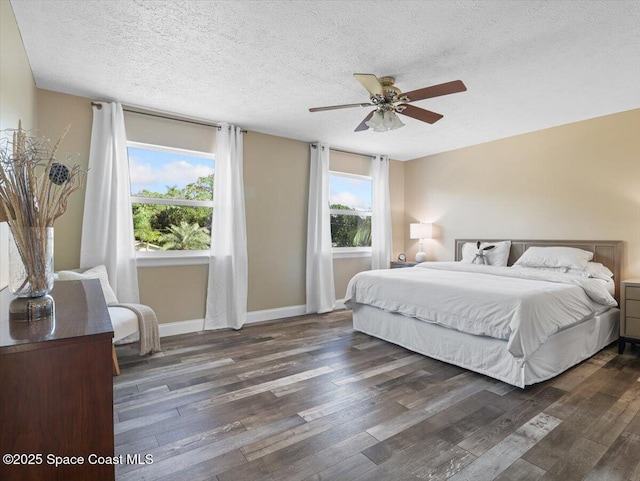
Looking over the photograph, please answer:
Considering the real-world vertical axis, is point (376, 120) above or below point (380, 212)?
above

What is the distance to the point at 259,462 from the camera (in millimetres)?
1760

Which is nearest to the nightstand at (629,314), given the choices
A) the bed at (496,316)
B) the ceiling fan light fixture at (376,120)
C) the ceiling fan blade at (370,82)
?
Answer: the bed at (496,316)

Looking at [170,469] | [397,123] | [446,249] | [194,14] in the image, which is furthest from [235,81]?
[446,249]

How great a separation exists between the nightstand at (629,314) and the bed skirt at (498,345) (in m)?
0.13

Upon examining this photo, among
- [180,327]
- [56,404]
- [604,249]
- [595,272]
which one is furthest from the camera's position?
[180,327]

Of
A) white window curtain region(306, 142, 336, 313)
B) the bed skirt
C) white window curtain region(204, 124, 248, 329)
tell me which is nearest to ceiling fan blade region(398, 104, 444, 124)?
the bed skirt

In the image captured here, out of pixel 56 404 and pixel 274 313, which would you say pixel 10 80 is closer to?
pixel 56 404

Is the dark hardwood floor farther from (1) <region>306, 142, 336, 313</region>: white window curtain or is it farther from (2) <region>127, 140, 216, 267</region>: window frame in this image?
(1) <region>306, 142, 336, 313</region>: white window curtain

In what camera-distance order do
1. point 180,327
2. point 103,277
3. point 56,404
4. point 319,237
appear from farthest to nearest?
1. point 319,237
2. point 180,327
3. point 103,277
4. point 56,404

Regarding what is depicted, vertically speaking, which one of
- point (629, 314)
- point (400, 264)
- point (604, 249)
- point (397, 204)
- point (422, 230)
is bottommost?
point (629, 314)

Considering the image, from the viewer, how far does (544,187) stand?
14.3 feet

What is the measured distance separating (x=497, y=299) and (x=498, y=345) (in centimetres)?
38

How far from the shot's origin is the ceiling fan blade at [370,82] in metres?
2.46

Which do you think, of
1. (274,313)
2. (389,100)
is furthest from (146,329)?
(389,100)
